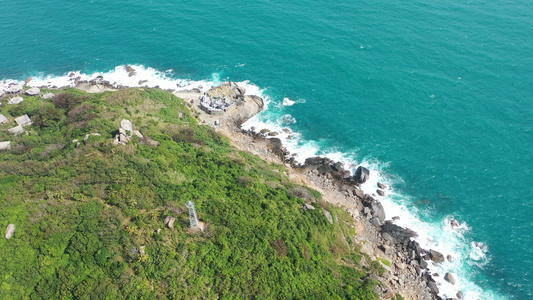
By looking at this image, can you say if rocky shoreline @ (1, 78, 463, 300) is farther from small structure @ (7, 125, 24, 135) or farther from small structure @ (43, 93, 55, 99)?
Answer: small structure @ (7, 125, 24, 135)

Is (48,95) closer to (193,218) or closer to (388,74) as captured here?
(193,218)

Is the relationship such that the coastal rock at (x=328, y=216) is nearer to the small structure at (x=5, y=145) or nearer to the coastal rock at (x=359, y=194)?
the coastal rock at (x=359, y=194)

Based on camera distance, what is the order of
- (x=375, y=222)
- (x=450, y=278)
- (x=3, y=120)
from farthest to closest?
(x=3, y=120) → (x=375, y=222) → (x=450, y=278)

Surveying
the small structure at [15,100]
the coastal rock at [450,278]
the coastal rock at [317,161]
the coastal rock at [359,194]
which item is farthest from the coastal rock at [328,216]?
the small structure at [15,100]

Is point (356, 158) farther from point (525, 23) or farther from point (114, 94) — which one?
point (525, 23)

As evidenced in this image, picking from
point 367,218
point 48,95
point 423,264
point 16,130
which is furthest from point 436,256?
point 48,95

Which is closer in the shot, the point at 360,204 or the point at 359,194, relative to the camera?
the point at 360,204
